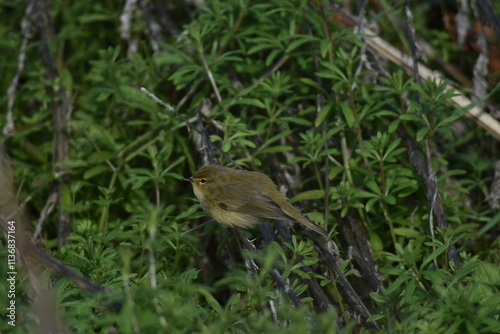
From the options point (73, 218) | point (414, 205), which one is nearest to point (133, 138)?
point (73, 218)

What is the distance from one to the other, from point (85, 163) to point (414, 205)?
287 centimetres

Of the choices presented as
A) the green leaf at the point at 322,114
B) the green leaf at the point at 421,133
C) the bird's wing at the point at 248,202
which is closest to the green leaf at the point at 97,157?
the bird's wing at the point at 248,202

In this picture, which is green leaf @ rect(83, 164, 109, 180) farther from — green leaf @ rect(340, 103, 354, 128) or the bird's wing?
green leaf @ rect(340, 103, 354, 128)

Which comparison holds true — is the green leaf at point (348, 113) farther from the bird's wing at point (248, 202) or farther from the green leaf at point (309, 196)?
the bird's wing at point (248, 202)

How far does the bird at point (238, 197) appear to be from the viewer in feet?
15.0

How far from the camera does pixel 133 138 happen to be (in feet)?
19.6

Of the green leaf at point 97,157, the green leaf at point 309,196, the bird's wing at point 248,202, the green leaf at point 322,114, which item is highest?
the green leaf at point 322,114

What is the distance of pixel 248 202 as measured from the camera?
472cm

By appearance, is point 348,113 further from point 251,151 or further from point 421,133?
point 251,151

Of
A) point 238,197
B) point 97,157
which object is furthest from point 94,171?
point 238,197

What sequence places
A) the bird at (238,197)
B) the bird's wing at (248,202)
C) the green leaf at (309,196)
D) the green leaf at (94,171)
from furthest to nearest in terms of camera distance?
the green leaf at (94,171)
the green leaf at (309,196)
the bird at (238,197)
the bird's wing at (248,202)

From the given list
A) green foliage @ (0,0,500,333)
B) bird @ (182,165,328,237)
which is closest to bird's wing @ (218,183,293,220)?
bird @ (182,165,328,237)

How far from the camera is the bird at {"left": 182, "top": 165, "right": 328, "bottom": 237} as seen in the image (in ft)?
15.0

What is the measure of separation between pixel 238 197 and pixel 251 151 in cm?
66
